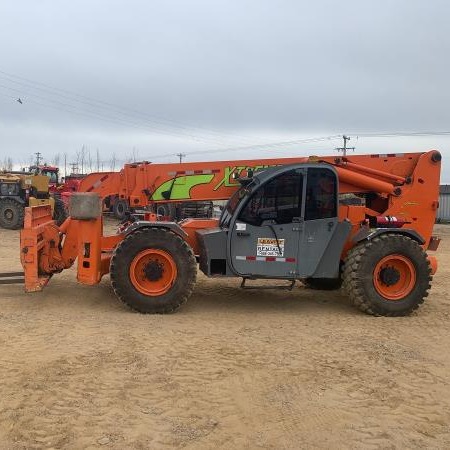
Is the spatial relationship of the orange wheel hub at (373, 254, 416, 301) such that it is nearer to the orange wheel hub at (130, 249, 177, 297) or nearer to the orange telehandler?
the orange telehandler

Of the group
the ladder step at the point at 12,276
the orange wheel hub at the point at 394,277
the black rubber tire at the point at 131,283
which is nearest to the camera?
the black rubber tire at the point at 131,283

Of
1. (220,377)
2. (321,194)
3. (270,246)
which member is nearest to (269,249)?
(270,246)

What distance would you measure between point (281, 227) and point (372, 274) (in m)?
1.46

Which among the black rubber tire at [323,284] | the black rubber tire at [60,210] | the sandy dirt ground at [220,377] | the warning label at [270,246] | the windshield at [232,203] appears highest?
the windshield at [232,203]

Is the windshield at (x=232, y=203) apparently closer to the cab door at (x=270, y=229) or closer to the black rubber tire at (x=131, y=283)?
the cab door at (x=270, y=229)

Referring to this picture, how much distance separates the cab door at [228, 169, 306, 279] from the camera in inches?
297

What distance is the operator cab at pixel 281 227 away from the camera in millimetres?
7555

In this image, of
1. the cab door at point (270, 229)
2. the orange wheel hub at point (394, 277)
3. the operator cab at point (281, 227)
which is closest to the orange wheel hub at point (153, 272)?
the operator cab at point (281, 227)

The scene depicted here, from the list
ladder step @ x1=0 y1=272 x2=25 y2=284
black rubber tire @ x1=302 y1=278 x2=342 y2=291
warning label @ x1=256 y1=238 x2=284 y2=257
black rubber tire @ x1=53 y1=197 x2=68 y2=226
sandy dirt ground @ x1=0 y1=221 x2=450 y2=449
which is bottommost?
sandy dirt ground @ x1=0 y1=221 x2=450 y2=449

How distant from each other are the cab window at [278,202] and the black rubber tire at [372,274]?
3.55 feet

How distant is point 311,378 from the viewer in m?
5.09

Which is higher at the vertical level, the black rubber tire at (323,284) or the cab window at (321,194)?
the cab window at (321,194)

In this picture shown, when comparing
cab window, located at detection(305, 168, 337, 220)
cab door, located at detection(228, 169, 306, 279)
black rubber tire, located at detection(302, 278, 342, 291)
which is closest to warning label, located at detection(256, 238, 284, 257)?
cab door, located at detection(228, 169, 306, 279)

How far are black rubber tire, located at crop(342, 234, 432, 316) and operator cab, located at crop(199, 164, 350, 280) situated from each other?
484 mm
